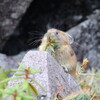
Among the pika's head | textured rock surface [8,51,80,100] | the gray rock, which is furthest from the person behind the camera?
the gray rock

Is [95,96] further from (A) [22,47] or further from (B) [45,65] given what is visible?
(A) [22,47]

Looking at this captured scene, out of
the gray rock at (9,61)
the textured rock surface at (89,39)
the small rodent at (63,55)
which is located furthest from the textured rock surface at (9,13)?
the small rodent at (63,55)

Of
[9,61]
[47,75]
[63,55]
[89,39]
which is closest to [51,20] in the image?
[89,39]

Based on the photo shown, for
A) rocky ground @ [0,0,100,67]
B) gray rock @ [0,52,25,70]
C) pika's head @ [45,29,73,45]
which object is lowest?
gray rock @ [0,52,25,70]

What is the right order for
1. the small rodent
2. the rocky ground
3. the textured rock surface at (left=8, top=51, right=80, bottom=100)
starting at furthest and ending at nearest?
the rocky ground < the small rodent < the textured rock surface at (left=8, top=51, right=80, bottom=100)

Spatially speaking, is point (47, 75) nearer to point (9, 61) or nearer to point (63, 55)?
point (63, 55)

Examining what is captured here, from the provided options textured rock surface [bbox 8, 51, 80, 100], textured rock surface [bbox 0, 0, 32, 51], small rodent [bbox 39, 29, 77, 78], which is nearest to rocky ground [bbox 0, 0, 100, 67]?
textured rock surface [bbox 0, 0, 32, 51]

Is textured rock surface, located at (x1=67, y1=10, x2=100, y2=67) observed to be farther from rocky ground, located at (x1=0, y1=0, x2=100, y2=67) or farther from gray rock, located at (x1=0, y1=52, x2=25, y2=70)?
gray rock, located at (x1=0, y1=52, x2=25, y2=70)

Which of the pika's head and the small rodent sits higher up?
the pika's head
